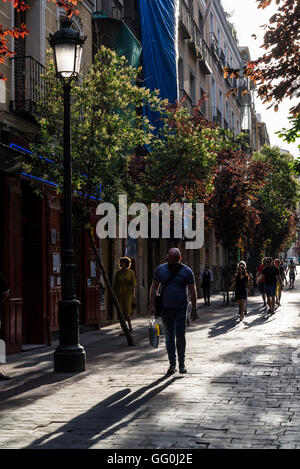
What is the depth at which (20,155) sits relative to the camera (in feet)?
41.5

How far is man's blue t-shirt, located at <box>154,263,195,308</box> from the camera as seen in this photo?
9.36 meters

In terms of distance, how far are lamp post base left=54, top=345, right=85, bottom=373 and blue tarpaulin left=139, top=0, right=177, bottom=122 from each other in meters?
14.3

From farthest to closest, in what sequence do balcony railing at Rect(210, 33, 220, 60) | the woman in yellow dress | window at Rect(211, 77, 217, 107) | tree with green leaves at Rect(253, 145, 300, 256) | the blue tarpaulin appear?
tree with green leaves at Rect(253, 145, 300, 256) < window at Rect(211, 77, 217, 107) < balcony railing at Rect(210, 33, 220, 60) < the blue tarpaulin < the woman in yellow dress

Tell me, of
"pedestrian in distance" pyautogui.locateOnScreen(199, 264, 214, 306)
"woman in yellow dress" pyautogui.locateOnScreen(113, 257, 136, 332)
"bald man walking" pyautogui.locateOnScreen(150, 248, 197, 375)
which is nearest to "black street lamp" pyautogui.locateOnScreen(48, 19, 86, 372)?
"bald man walking" pyautogui.locateOnScreen(150, 248, 197, 375)

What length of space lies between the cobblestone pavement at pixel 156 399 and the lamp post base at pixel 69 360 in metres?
0.20

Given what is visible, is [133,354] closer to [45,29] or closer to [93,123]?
[93,123]

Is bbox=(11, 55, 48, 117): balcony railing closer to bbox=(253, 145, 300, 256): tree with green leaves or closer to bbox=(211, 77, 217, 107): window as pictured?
bbox=(211, 77, 217, 107): window

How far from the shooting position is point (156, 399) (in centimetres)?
744

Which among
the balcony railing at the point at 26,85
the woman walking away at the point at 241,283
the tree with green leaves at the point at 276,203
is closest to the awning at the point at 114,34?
the balcony railing at the point at 26,85

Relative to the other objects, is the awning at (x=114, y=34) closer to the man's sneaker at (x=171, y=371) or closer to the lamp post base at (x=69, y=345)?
the lamp post base at (x=69, y=345)

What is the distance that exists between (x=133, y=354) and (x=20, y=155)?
4.20 metres

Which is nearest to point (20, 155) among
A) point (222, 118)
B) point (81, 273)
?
point (81, 273)

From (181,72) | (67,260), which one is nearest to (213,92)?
(181,72)

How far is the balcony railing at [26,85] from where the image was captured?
1317 centimetres
